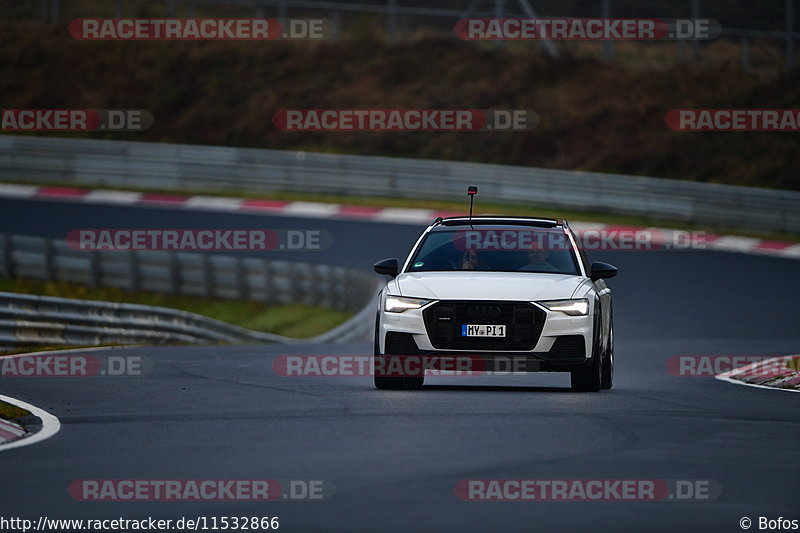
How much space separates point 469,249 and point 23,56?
46647mm

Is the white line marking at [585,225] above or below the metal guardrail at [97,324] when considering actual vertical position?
above

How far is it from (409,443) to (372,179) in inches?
1242

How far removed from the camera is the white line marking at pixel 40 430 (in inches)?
388

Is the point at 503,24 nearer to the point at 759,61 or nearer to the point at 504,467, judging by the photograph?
the point at 759,61

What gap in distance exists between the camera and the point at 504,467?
28.6ft

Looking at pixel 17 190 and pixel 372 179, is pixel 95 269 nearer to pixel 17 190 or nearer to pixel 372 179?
pixel 372 179

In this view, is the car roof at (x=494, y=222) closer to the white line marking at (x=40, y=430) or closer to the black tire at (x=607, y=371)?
the black tire at (x=607, y=371)

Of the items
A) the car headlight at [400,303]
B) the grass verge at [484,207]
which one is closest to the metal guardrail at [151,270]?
the grass verge at [484,207]

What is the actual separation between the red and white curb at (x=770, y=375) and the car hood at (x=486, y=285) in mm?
2474

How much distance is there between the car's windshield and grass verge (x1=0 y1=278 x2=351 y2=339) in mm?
15318

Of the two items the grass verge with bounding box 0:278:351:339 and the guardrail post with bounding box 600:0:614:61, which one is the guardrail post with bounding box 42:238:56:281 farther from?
the guardrail post with bounding box 600:0:614:61

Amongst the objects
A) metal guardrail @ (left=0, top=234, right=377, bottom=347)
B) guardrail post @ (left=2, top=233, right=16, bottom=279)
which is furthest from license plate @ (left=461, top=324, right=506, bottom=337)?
guardrail post @ (left=2, top=233, right=16, bottom=279)

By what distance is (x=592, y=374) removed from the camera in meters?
13.2

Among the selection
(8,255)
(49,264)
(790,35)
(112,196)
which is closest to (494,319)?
(49,264)
